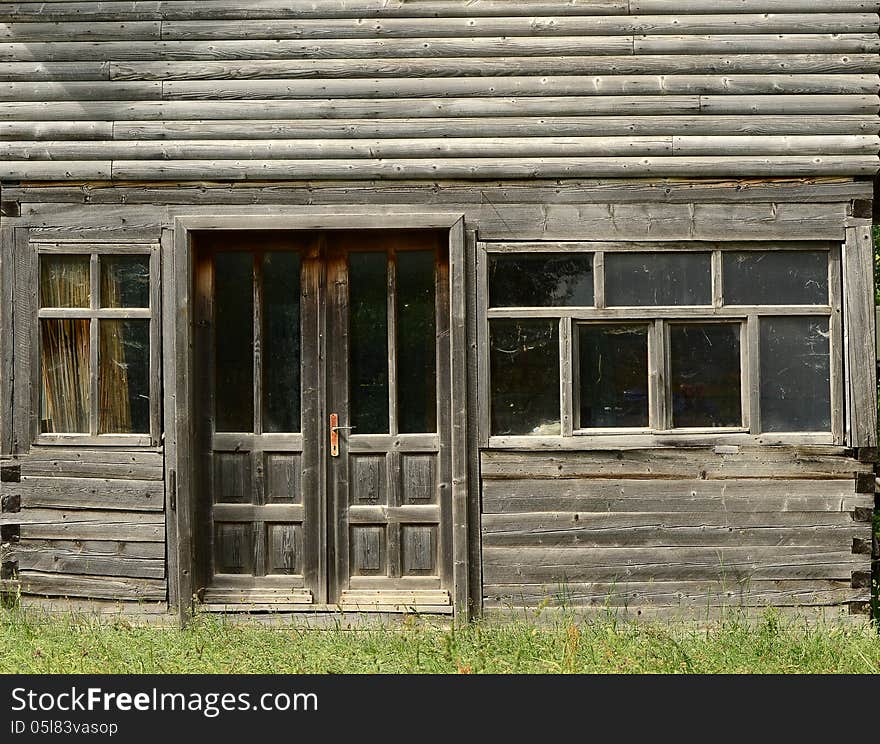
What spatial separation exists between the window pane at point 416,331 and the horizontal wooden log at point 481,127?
824mm

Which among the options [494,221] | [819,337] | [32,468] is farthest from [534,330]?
[32,468]

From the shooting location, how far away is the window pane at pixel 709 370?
597cm

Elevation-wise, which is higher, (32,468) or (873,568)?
(32,468)

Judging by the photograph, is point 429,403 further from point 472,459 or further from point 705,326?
point 705,326

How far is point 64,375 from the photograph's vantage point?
19.8 ft

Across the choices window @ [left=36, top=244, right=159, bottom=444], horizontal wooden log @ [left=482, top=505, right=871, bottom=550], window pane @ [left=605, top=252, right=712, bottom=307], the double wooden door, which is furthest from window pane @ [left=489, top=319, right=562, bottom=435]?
window @ [left=36, top=244, right=159, bottom=444]

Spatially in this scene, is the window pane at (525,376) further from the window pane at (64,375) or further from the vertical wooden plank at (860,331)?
the window pane at (64,375)

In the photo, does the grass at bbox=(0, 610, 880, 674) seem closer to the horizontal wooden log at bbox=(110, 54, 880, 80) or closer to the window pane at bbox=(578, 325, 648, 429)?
the window pane at bbox=(578, 325, 648, 429)

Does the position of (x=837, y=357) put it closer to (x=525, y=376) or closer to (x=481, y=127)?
(x=525, y=376)

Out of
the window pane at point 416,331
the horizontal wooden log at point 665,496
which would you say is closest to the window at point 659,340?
the horizontal wooden log at point 665,496

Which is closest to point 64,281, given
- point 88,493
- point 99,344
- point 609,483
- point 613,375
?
point 99,344

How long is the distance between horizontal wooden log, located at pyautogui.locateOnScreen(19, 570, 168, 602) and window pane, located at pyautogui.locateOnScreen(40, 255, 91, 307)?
1.76 m

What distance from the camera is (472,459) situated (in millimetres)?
5941

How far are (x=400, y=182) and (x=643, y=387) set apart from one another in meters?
2.05
